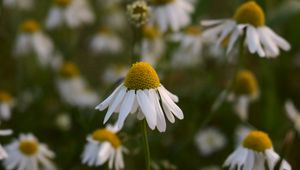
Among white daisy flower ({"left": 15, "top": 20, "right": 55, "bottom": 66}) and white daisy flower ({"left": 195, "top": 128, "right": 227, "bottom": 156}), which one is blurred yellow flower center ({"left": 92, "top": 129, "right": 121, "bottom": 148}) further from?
white daisy flower ({"left": 15, "top": 20, "right": 55, "bottom": 66})

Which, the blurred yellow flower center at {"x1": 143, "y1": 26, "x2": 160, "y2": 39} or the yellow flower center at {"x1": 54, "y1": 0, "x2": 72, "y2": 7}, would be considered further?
the yellow flower center at {"x1": 54, "y1": 0, "x2": 72, "y2": 7}

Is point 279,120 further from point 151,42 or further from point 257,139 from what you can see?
point 257,139

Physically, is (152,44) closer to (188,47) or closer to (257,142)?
(188,47)

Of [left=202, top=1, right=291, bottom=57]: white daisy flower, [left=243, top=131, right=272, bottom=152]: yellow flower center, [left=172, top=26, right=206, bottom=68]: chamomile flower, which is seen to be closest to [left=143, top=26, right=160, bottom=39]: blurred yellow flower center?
[left=172, top=26, right=206, bottom=68]: chamomile flower

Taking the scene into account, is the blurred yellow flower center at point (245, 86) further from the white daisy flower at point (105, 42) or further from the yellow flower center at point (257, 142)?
the white daisy flower at point (105, 42)

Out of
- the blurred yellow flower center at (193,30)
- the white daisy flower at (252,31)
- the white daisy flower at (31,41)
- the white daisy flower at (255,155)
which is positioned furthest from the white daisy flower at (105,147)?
the white daisy flower at (31,41)

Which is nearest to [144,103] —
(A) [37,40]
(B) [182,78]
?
(A) [37,40]

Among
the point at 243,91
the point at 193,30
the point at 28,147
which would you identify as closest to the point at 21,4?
the point at 193,30
